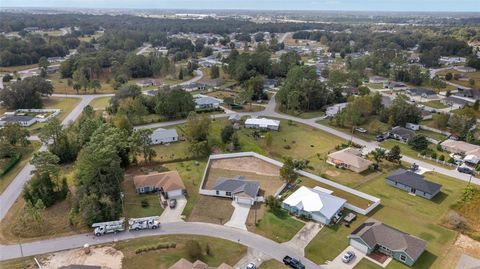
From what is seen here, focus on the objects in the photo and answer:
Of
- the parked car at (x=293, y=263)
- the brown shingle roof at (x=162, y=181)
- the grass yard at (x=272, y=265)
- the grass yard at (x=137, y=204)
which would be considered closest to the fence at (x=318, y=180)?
the brown shingle roof at (x=162, y=181)

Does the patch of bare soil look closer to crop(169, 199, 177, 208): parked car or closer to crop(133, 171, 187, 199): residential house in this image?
crop(169, 199, 177, 208): parked car

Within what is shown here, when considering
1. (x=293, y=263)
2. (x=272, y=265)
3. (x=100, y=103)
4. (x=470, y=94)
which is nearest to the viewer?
(x=293, y=263)

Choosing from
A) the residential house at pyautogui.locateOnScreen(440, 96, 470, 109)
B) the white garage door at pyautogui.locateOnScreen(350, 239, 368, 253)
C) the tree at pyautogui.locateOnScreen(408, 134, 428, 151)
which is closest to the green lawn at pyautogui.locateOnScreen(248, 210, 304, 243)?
the white garage door at pyautogui.locateOnScreen(350, 239, 368, 253)

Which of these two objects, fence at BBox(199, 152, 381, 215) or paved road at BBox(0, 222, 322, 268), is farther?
fence at BBox(199, 152, 381, 215)

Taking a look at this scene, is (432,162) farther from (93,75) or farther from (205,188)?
(93,75)

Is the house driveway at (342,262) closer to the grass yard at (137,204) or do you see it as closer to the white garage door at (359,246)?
the white garage door at (359,246)

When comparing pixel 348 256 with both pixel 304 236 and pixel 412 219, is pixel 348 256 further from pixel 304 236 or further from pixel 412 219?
pixel 412 219

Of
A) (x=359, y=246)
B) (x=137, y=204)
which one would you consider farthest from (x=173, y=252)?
(x=359, y=246)
